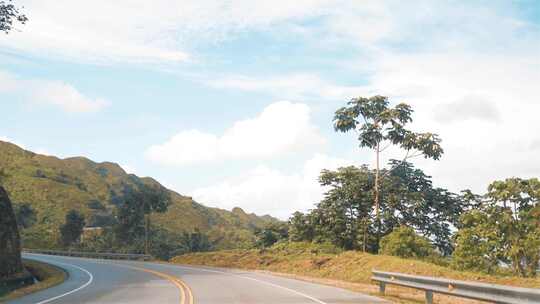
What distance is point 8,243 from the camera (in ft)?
109

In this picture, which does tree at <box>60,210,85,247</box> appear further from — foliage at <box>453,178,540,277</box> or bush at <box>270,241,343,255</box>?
foliage at <box>453,178,540,277</box>

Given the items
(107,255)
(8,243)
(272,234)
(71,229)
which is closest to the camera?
(8,243)

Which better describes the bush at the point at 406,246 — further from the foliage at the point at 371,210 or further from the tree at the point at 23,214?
the tree at the point at 23,214

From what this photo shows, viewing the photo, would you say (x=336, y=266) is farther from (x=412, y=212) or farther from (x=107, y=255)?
(x=107, y=255)

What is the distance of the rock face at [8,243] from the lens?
Result: 3203 cm

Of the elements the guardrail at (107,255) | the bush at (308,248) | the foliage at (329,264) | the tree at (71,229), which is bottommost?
the guardrail at (107,255)

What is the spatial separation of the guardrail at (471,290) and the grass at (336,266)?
693mm

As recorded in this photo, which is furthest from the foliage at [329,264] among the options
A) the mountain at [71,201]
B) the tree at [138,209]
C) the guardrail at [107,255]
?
the mountain at [71,201]

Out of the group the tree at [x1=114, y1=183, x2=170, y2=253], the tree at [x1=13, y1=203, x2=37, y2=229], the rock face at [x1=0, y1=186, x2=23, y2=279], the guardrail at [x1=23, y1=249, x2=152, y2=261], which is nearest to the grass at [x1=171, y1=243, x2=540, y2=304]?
the guardrail at [x1=23, y1=249, x2=152, y2=261]

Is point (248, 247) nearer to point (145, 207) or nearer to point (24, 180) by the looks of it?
point (145, 207)

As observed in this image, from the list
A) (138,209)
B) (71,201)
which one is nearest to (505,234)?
(138,209)

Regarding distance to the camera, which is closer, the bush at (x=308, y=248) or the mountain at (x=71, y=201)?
the bush at (x=308, y=248)

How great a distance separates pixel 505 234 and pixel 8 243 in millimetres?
31731

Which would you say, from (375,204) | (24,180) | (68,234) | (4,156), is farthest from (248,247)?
(4,156)
